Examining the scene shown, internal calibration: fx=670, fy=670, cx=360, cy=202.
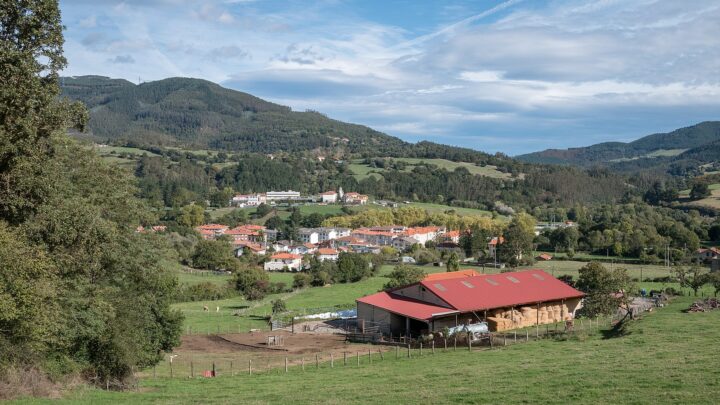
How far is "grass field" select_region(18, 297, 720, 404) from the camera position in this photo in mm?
14234

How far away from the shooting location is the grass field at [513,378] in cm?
1423

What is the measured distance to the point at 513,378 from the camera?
16.8m

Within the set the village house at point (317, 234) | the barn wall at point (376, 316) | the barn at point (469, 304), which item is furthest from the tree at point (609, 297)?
the village house at point (317, 234)

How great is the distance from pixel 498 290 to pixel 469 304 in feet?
11.0

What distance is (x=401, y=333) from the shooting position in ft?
117

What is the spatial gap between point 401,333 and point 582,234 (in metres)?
58.7

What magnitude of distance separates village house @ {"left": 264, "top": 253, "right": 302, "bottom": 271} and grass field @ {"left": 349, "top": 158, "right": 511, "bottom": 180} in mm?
87689

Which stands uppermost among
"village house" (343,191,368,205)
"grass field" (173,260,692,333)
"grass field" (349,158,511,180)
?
"grass field" (349,158,511,180)

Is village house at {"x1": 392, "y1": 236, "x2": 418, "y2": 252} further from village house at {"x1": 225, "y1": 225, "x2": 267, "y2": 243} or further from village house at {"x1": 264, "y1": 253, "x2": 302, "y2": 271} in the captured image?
village house at {"x1": 225, "y1": 225, "x2": 267, "y2": 243}

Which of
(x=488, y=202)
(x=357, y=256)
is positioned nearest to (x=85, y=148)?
(x=357, y=256)

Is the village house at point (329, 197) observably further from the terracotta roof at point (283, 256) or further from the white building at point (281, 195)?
the terracotta roof at point (283, 256)

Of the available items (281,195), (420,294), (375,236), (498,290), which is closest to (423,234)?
(375,236)

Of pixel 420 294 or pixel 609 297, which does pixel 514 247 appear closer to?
pixel 420 294

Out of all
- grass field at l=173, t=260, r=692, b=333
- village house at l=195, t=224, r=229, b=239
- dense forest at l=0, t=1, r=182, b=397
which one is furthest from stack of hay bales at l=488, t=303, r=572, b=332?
village house at l=195, t=224, r=229, b=239
